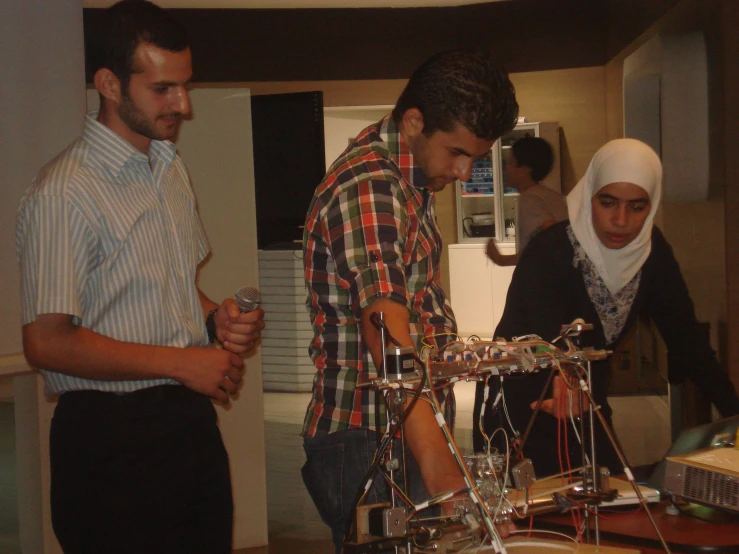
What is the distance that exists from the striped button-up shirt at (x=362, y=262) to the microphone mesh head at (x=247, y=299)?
0.18m

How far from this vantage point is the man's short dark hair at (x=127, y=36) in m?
1.73

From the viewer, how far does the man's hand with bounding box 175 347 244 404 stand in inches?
64.9

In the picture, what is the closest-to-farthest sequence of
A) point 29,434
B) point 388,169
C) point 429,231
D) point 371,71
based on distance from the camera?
point 388,169, point 429,231, point 29,434, point 371,71

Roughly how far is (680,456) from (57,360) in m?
1.19

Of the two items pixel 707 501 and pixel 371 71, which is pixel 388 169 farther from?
pixel 371 71

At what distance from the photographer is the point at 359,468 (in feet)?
4.99

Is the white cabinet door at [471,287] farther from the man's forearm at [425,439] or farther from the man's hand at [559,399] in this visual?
the man's forearm at [425,439]

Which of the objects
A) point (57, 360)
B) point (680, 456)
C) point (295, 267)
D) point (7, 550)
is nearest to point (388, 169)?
point (57, 360)

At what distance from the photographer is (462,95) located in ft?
5.01

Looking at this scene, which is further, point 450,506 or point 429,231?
point 429,231

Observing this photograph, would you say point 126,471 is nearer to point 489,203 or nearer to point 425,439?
point 425,439

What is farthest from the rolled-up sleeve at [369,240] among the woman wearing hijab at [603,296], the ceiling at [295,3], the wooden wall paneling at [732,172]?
the ceiling at [295,3]

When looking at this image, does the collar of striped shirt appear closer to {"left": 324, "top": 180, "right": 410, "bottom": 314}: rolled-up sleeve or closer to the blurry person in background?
{"left": 324, "top": 180, "right": 410, "bottom": 314}: rolled-up sleeve

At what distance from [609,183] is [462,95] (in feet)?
3.67
